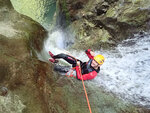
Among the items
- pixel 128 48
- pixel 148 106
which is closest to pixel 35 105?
pixel 148 106

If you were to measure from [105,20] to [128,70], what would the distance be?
361cm

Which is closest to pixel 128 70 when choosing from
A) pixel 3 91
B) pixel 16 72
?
pixel 16 72

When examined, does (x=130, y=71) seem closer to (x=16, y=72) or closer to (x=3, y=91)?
(x=16, y=72)

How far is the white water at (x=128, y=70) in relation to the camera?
4.77m

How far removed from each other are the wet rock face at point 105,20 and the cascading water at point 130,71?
63 cm

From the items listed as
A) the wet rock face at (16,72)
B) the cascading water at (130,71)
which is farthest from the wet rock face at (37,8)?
the wet rock face at (16,72)

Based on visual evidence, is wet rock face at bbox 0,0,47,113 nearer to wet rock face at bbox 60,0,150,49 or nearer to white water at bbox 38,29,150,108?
white water at bbox 38,29,150,108

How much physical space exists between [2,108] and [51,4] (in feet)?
49.9

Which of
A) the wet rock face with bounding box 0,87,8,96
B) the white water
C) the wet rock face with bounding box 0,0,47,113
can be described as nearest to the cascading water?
the white water

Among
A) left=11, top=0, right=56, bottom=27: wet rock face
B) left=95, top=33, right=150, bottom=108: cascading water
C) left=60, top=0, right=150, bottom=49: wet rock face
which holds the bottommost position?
left=95, top=33, right=150, bottom=108: cascading water

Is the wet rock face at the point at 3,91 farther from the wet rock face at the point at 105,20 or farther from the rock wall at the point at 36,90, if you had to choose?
the wet rock face at the point at 105,20

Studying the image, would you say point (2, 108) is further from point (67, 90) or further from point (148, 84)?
point (148, 84)

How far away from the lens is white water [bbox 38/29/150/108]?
4766 millimetres

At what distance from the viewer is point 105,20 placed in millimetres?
8570
